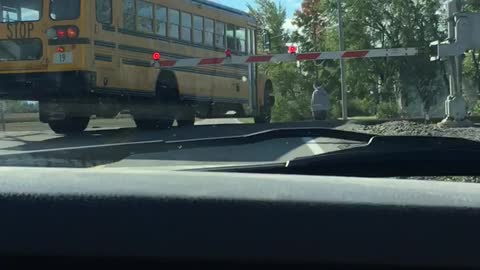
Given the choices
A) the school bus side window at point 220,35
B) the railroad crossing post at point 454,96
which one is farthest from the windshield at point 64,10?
the railroad crossing post at point 454,96

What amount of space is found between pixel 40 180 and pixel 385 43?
38.9 ft

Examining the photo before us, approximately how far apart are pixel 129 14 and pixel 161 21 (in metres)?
1.09

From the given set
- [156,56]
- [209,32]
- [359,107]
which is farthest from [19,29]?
[359,107]

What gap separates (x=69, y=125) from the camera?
45.1ft

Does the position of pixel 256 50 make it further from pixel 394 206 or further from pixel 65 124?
pixel 394 206

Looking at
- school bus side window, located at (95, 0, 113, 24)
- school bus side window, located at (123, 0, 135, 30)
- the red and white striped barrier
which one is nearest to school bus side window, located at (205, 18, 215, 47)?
the red and white striped barrier

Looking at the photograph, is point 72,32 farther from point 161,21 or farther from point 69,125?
point 161,21

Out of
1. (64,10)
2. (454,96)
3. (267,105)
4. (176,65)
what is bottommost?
(454,96)

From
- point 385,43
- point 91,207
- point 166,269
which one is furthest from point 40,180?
point 385,43

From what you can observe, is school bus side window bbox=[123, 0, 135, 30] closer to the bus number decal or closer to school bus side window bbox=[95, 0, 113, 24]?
school bus side window bbox=[95, 0, 113, 24]

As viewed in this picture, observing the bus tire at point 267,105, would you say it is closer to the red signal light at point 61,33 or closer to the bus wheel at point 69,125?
the bus wheel at point 69,125

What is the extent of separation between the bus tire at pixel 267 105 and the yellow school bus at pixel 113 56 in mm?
1164

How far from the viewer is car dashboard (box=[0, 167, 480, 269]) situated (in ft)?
5.29

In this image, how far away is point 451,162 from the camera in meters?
2.63
